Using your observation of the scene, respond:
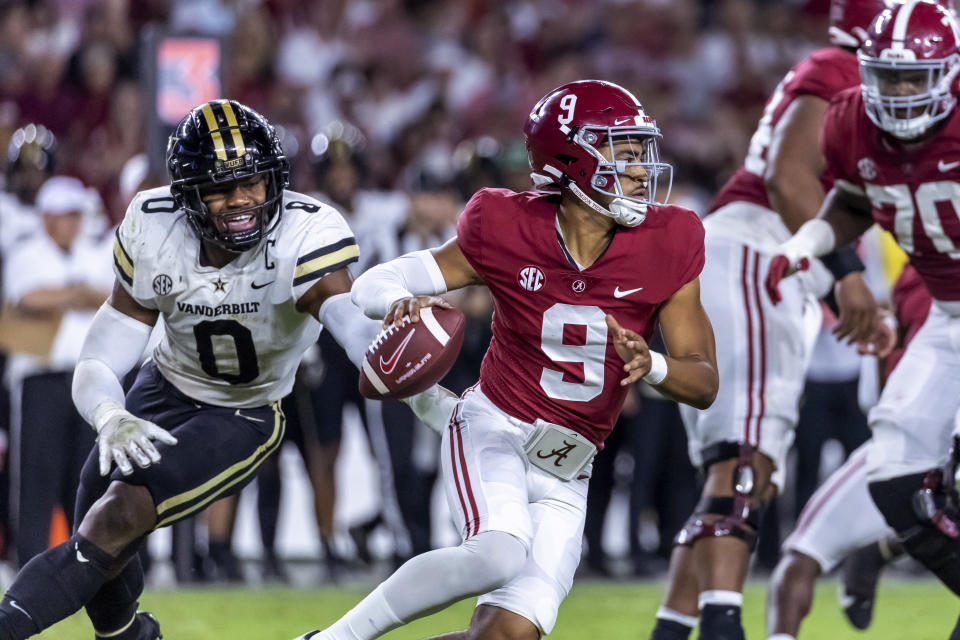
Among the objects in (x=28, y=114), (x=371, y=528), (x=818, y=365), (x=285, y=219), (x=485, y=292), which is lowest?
(x=371, y=528)

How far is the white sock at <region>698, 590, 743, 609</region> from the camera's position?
4434mm

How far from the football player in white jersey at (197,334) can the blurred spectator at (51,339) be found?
2.42 meters

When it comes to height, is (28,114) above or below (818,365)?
above

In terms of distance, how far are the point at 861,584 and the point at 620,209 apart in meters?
2.29

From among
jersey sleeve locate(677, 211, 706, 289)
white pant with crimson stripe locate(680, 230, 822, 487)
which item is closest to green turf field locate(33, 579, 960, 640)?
white pant with crimson stripe locate(680, 230, 822, 487)

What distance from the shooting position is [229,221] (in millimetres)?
4117

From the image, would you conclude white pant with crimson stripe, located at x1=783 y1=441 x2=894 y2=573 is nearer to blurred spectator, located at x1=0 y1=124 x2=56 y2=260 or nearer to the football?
the football

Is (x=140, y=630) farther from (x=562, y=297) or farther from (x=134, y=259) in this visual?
(x=562, y=297)

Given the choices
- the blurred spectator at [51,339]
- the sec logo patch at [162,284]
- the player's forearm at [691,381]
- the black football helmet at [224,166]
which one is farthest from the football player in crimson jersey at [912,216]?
the blurred spectator at [51,339]

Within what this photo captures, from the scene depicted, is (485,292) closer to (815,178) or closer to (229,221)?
(815,178)

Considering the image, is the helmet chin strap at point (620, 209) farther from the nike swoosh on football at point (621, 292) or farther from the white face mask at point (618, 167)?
the nike swoosh on football at point (621, 292)

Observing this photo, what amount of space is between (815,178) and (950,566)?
131cm

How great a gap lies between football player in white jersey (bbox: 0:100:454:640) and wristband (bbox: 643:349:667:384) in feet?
2.67

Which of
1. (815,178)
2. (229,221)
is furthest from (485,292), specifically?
(229,221)
